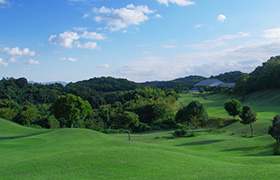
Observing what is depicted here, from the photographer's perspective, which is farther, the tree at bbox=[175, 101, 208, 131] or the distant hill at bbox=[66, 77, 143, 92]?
the distant hill at bbox=[66, 77, 143, 92]

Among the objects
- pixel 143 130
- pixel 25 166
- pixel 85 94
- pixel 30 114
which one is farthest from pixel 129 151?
pixel 85 94

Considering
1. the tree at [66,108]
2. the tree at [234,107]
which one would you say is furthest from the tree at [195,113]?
the tree at [66,108]

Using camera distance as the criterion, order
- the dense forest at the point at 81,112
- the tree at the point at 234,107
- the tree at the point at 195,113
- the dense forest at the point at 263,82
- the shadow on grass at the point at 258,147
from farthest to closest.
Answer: the dense forest at the point at 263,82 < the dense forest at the point at 81,112 < the tree at the point at 234,107 < the tree at the point at 195,113 < the shadow on grass at the point at 258,147

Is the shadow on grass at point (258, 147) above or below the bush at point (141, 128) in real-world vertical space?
above

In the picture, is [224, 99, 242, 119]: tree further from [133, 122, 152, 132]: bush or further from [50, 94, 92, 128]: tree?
[50, 94, 92, 128]: tree

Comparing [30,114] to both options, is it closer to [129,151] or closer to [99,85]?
[129,151]

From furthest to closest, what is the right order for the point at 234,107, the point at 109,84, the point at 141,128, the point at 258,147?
the point at 109,84, the point at 141,128, the point at 234,107, the point at 258,147

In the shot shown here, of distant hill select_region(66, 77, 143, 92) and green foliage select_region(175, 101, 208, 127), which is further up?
distant hill select_region(66, 77, 143, 92)

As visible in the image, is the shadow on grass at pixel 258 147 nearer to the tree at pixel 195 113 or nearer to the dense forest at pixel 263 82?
the tree at pixel 195 113

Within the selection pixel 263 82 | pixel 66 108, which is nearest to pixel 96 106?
pixel 66 108

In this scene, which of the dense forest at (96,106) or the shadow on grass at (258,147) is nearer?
the shadow on grass at (258,147)

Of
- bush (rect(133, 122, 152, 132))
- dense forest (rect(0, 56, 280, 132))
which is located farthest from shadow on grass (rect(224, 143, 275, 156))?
bush (rect(133, 122, 152, 132))

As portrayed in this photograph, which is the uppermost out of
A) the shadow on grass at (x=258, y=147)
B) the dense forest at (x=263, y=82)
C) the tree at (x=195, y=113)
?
the dense forest at (x=263, y=82)

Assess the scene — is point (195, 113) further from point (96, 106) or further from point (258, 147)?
point (96, 106)
